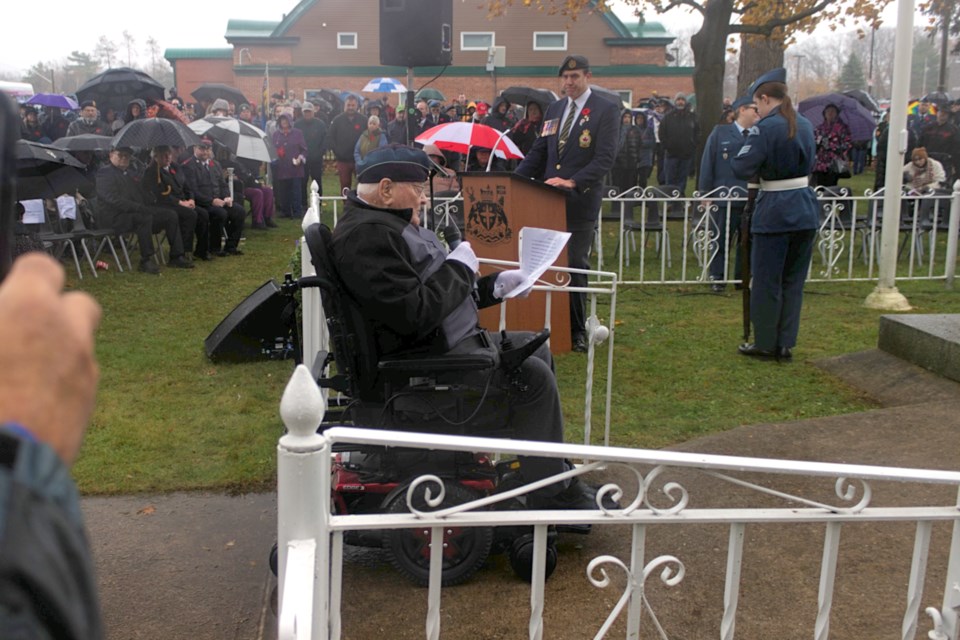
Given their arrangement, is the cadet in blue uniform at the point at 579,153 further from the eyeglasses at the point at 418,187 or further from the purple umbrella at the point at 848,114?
the purple umbrella at the point at 848,114

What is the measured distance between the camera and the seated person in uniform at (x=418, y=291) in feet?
11.2

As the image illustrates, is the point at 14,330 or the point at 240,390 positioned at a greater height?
the point at 14,330

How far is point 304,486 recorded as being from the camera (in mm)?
1869

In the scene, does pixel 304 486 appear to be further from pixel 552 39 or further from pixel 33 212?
pixel 552 39

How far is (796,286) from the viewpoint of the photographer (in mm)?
6664

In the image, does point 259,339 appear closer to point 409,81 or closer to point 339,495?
point 409,81

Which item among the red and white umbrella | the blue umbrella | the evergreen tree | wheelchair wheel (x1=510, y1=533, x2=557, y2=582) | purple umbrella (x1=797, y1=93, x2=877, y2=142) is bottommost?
wheelchair wheel (x1=510, y1=533, x2=557, y2=582)

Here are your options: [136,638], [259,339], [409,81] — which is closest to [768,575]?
[136,638]

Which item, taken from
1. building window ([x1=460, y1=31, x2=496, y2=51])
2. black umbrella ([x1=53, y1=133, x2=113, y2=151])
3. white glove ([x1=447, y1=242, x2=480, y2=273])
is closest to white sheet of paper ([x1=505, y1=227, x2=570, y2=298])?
white glove ([x1=447, y1=242, x2=480, y2=273])

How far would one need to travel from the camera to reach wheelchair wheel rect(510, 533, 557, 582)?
11.1ft

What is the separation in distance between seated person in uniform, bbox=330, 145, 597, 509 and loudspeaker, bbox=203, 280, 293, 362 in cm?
315

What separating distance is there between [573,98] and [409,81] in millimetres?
1948

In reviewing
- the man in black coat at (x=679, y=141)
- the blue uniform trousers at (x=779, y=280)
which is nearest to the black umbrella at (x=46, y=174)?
the blue uniform trousers at (x=779, y=280)

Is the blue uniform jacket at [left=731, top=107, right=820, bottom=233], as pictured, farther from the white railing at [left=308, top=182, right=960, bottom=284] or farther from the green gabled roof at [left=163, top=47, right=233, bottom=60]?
the green gabled roof at [left=163, top=47, right=233, bottom=60]
